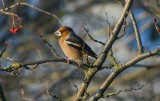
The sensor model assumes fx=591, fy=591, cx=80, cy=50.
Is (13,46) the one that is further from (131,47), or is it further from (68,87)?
(131,47)

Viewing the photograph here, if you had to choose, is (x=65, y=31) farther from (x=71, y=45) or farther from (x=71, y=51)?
(x=71, y=51)

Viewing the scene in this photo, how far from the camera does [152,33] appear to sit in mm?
14273

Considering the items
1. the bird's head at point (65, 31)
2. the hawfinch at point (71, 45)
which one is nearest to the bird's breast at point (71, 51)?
the hawfinch at point (71, 45)

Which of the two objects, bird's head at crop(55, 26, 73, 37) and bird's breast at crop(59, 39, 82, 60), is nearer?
bird's breast at crop(59, 39, 82, 60)

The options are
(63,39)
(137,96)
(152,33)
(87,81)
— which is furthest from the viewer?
(152,33)

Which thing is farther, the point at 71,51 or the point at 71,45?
the point at 71,45

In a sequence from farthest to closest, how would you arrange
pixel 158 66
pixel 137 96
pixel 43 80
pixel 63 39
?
pixel 43 80 → pixel 137 96 → pixel 158 66 → pixel 63 39

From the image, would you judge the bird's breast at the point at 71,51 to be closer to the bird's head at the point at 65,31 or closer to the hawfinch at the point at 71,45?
the hawfinch at the point at 71,45

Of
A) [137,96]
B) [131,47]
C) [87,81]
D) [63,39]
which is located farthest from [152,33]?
[87,81]

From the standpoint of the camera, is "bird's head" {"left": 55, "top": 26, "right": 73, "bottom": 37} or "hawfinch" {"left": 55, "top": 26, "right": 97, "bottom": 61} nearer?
"hawfinch" {"left": 55, "top": 26, "right": 97, "bottom": 61}

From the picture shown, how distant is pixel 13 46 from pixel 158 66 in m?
4.60

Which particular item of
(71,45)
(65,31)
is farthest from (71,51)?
(65,31)

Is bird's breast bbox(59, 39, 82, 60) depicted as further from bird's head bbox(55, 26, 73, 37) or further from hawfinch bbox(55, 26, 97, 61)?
bird's head bbox(55, 26, 73, 37)

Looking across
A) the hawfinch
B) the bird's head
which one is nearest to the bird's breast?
the hawfinch
